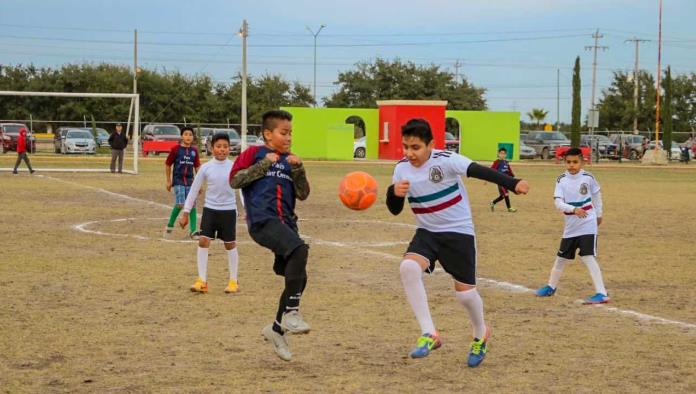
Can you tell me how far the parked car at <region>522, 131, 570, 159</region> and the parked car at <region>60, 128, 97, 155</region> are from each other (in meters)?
30.2

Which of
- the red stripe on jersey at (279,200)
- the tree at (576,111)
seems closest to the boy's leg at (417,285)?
the red stripe on jersey at (279,200)

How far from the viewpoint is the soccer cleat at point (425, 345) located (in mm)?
7534

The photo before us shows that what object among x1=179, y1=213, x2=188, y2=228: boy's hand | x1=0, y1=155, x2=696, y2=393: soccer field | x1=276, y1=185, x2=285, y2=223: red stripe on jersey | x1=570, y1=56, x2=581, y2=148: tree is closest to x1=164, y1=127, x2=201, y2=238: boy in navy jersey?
x1=0, y1=155, x2=696, y2=393: soccer field

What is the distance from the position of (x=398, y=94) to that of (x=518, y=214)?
7412cm

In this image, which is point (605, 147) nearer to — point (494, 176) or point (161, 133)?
point (161, 133)

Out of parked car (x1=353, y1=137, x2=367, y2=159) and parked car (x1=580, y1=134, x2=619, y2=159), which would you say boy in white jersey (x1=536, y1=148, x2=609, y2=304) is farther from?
parked car (x1=580, y1=134, x2=619, y2=159)

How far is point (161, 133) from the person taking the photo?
198 feet

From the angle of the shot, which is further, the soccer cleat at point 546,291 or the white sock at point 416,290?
the soccer cleat at point 546,291

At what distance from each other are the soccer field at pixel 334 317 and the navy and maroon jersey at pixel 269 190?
1.16 meters

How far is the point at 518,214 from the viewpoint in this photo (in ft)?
74.7

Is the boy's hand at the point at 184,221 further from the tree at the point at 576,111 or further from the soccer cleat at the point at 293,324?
the tree at the point at 576,111

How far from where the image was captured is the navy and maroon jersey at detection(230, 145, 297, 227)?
7832mm

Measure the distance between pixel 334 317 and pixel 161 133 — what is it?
52117 millimetres

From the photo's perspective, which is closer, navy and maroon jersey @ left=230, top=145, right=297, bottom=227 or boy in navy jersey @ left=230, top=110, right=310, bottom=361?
boy in navy jersey @ left=230, top=110, right=310, bottom=361
